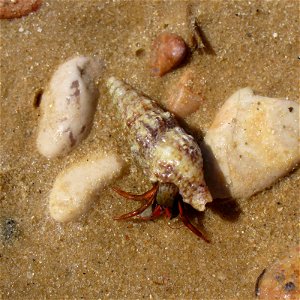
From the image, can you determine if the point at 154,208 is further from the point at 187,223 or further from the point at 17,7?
the point at 17,7

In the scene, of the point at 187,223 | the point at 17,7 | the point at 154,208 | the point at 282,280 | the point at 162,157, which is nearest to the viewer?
the point at 162,157

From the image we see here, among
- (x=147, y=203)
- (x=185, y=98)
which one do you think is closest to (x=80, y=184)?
(x=147, y=203)

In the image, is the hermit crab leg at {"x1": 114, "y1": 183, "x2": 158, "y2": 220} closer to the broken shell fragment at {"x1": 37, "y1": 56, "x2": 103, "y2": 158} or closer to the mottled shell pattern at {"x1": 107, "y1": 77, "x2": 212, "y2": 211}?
the mottled shell pattern at {"x1": 107, "y1": 77, "x2": 212, "y2": 211}

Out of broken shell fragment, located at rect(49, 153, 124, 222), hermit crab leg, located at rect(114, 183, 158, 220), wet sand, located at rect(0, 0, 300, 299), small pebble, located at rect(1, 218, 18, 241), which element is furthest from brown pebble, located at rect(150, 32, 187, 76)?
small pebble, located at rect(1, 218, 18, 241)

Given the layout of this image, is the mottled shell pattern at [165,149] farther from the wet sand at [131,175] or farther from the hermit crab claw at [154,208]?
the wet sand at [131,175]

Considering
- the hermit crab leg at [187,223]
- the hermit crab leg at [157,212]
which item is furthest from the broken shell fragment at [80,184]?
the hermit crab leg at [187,223]

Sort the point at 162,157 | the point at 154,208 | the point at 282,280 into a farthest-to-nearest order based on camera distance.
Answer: the point at 154,208, the point at 282,280, the point at 162,157
